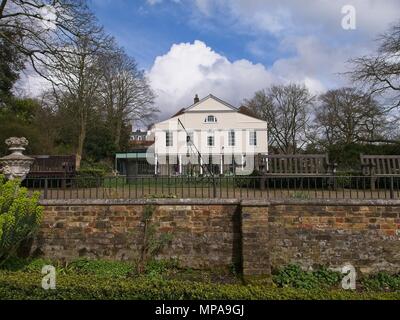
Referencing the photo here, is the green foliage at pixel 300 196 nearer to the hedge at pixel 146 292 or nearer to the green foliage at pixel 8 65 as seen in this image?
the hedge at pixel 146 292

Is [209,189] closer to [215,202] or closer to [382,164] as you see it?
[215,202]

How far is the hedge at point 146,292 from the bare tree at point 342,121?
22.7 metres

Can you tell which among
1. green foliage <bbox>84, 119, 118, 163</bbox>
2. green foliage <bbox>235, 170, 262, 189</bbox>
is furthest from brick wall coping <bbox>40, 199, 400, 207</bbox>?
green foliage <bbox>84, 119, 118, 163</bbox>

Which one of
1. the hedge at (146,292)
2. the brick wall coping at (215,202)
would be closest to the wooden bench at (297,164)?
the brick wall coping at (215,202)

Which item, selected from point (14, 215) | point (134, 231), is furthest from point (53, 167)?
point (14, 215)

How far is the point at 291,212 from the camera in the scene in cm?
732

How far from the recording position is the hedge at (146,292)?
4797mm

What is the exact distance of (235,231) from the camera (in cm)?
734

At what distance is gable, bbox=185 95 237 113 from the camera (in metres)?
41.5

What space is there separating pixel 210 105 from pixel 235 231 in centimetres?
3512

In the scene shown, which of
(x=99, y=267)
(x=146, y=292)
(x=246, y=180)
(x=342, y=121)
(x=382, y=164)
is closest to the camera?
(x=146, y=292)

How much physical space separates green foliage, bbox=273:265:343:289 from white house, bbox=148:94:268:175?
3228 centimetres

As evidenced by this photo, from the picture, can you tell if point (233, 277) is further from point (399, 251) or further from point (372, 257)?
point (399, 251)
